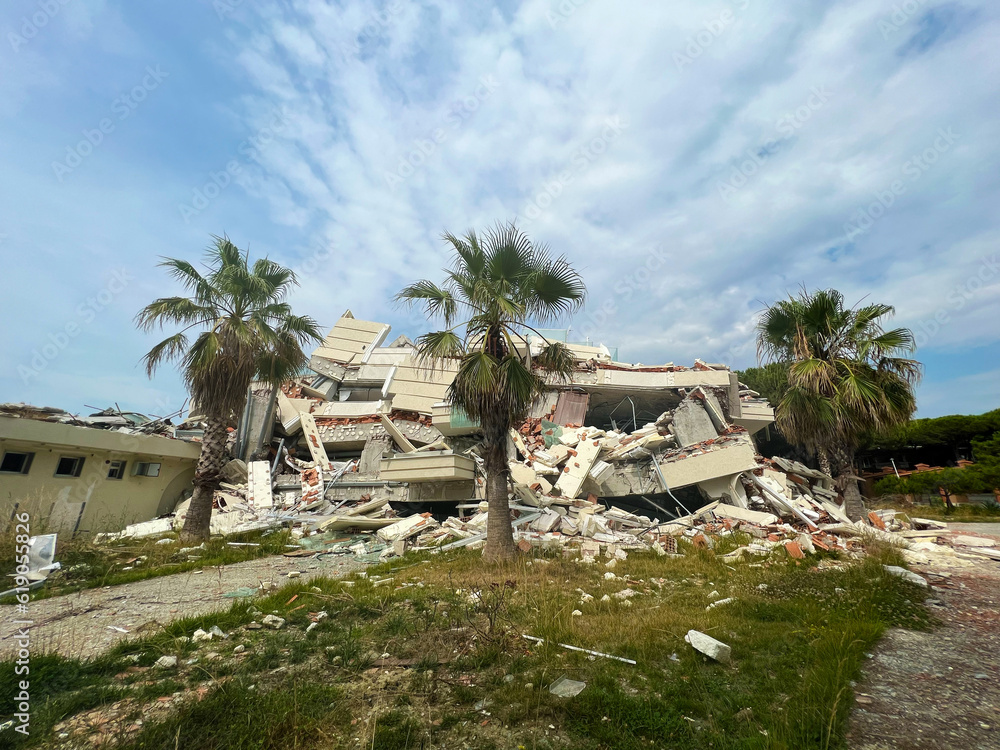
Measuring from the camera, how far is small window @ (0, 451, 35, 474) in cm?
1095

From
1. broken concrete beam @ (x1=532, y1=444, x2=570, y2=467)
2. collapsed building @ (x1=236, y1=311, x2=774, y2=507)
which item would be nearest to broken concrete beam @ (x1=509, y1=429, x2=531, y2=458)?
collapsed building @ (x1=236, y1=311, x2=774, y2=507)

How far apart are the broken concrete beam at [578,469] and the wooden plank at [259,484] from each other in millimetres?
9225

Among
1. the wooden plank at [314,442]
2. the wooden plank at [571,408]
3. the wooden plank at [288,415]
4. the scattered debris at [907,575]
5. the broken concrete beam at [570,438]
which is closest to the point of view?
the scattered debris at [907,575]

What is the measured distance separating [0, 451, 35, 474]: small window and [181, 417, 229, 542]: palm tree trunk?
415 cm

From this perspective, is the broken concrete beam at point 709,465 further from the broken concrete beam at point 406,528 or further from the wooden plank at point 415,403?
the wooden plank at point 415,403

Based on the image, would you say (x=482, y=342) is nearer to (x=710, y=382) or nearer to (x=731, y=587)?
(x=731, y=587)

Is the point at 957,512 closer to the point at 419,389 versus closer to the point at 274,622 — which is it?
the point at 419,389

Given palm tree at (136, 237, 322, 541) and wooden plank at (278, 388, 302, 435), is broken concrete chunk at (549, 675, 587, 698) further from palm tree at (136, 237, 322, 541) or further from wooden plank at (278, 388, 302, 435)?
wooden plank at (278, 388, 302, 435)

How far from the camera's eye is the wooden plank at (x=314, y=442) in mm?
16875

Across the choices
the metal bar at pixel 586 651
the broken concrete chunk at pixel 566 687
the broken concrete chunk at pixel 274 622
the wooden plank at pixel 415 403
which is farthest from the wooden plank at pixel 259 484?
the broken concrete chunk at pixel 566 687

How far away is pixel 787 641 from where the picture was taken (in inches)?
174

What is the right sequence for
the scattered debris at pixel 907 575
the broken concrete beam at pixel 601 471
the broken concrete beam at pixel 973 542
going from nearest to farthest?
the scattered debris at pixel 907 575
the broken concrete beam at pixel 973 542
the broken concrete beam at pixel 601 471

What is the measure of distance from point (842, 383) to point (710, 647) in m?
10.6

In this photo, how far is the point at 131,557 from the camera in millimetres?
9594
